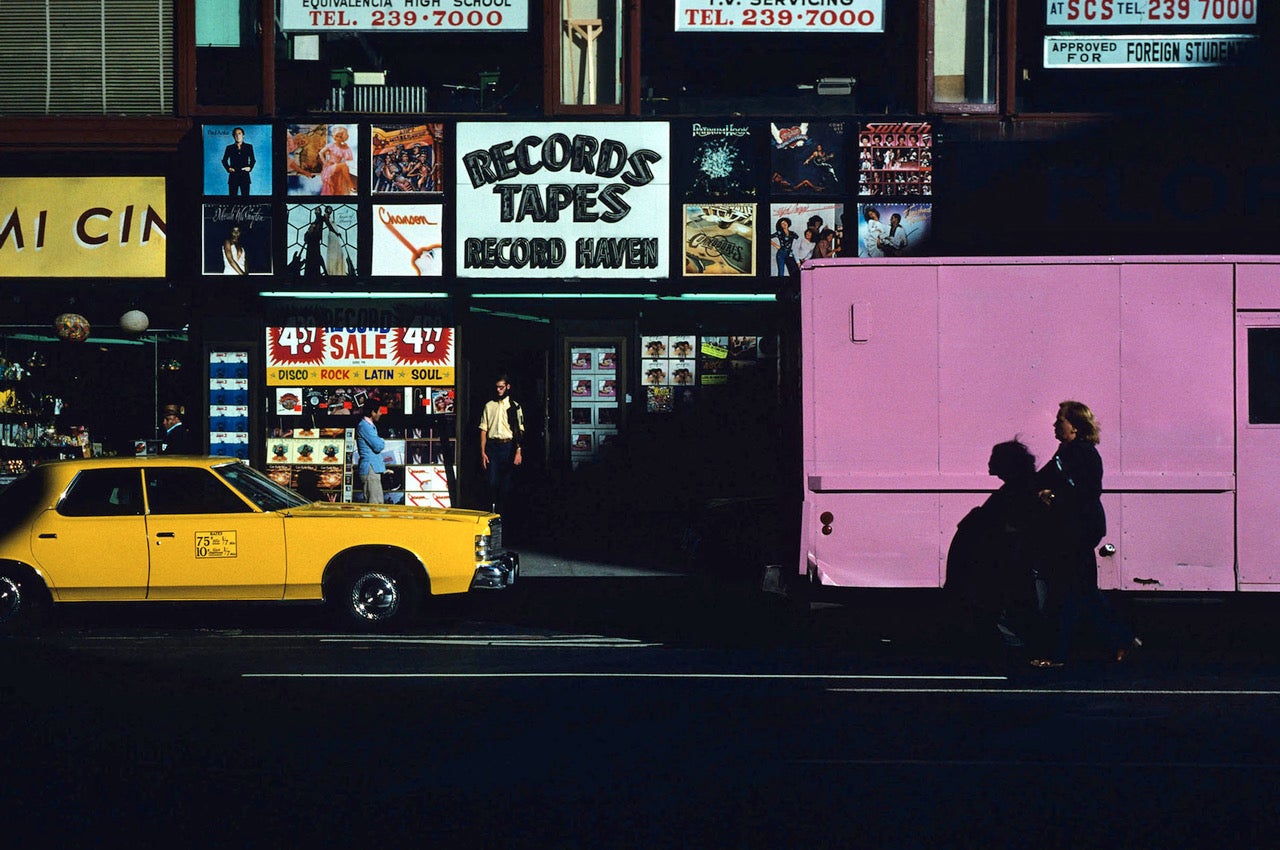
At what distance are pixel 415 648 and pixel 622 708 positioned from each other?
2732 mm

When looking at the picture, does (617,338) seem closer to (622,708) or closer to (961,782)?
(622,708)

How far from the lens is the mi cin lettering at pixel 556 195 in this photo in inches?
643

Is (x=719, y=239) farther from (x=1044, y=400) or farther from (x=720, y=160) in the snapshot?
(x=1044, y=400)

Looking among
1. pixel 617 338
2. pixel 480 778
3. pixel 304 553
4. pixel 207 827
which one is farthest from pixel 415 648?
pixel 617 338

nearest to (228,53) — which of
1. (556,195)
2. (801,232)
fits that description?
(556,195)

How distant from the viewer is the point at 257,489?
11.2m

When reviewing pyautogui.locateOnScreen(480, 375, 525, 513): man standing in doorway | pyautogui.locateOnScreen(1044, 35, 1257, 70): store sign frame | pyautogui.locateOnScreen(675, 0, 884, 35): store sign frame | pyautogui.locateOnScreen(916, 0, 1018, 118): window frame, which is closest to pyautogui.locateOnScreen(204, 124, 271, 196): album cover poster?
pyautogui.locateOnScreen(480, 375, 525, 513): man standing in doorway

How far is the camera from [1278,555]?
31.1 ft

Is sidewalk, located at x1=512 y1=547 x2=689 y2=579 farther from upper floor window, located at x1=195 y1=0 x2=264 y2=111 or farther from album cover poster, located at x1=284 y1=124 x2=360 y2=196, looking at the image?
upper floor window, located at x1=195 y1=0 x2=264 y2=111

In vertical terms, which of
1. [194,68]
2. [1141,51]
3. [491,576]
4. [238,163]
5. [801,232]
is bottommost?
[491,576]

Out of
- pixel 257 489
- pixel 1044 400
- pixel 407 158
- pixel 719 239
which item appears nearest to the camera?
pixel 1044 400

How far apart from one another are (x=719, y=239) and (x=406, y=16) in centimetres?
471

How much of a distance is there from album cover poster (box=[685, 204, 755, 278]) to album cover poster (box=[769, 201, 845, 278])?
0.89 feet

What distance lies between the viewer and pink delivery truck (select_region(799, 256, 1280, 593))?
9.41m
